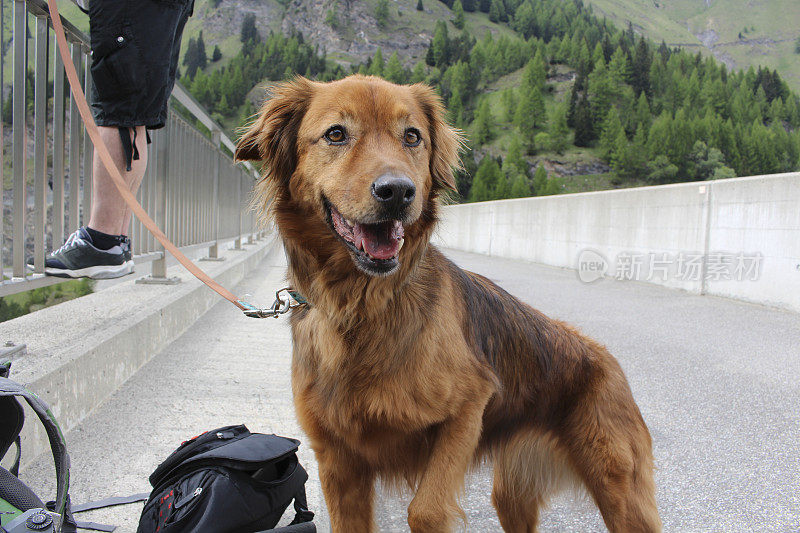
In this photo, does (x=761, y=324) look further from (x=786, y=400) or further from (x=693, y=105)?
(x=693, y=105)

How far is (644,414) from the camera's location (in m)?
3.56

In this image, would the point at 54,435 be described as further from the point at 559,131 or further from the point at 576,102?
the point at 576,102

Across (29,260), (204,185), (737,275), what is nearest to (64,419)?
(29,260)

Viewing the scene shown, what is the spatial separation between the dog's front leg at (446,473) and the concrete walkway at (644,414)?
435 mm

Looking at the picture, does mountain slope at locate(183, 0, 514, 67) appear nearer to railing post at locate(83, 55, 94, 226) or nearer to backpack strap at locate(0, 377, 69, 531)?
railing post at locate(83, 55, 94, 226)

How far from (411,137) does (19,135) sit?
2026mm

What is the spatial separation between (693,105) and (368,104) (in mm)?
127874

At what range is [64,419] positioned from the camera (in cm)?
250

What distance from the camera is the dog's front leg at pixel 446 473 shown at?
178 centimetres

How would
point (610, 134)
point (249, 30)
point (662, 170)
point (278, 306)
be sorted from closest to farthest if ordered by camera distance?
point (278, 306) → point (662, 170) → point (610, 134) → point (249, 30)

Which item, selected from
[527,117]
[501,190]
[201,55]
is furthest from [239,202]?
[201,55]

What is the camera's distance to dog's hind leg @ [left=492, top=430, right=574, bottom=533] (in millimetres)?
2250

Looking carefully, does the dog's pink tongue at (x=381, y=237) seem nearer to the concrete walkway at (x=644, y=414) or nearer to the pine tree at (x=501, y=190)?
the concrete walkway at (x=644, y=414)

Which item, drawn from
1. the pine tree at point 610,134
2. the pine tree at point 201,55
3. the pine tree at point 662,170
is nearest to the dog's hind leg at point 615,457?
the pine tree at point 662,170
